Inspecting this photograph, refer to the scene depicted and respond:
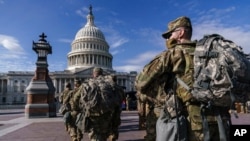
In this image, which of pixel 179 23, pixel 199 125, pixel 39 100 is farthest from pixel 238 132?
pixel 39 100

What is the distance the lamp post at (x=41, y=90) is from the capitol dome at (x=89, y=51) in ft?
209

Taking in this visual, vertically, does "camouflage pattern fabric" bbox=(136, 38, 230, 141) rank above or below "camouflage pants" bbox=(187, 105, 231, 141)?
above

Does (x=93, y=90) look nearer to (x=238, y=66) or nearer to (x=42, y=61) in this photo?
(x=238, y=66)

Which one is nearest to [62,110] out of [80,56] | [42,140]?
[42,140]

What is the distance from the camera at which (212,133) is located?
2398 mm

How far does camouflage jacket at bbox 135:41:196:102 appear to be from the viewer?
2.51m

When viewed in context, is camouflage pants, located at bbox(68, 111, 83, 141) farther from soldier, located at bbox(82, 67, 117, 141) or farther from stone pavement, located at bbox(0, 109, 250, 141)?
soldier, located at bbox(82, 67, 117, 141)

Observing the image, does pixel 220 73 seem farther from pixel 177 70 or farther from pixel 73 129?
pixel 73 129

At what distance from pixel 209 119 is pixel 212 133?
0.53ft

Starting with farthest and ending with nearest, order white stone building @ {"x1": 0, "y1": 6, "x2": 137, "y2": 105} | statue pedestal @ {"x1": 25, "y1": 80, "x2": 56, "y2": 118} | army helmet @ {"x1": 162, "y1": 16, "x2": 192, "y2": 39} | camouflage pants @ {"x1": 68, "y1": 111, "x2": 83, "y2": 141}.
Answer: white stone building @ {"x1": 0, "y1": 6, "x2": 137, "y2": 105} → statue pedestal @ {"x1": 25, "y1": 80, "x2": 56, "y2": 118} → camouflage pants @ {"x1": 68, "y1": 111, "x2": 83, "y2": 141} → army helmet @ {"x1": 162, "y1": 16, "x2": 192, "y2": 39}

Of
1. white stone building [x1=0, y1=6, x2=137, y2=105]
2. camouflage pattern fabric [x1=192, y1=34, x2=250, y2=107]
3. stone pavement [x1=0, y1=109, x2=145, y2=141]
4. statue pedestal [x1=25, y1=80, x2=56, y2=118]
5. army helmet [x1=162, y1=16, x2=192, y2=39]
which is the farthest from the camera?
white stone building [x1=0, y1=6, x2=137, y2=105]

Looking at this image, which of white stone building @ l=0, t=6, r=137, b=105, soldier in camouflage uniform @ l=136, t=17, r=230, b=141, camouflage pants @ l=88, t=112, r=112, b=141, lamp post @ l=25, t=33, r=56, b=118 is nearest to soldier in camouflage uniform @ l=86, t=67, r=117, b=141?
camouflage pants @ l=88, t=112, r=112, b=141

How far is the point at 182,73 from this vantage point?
8.41ft

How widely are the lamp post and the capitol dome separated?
63794mm
